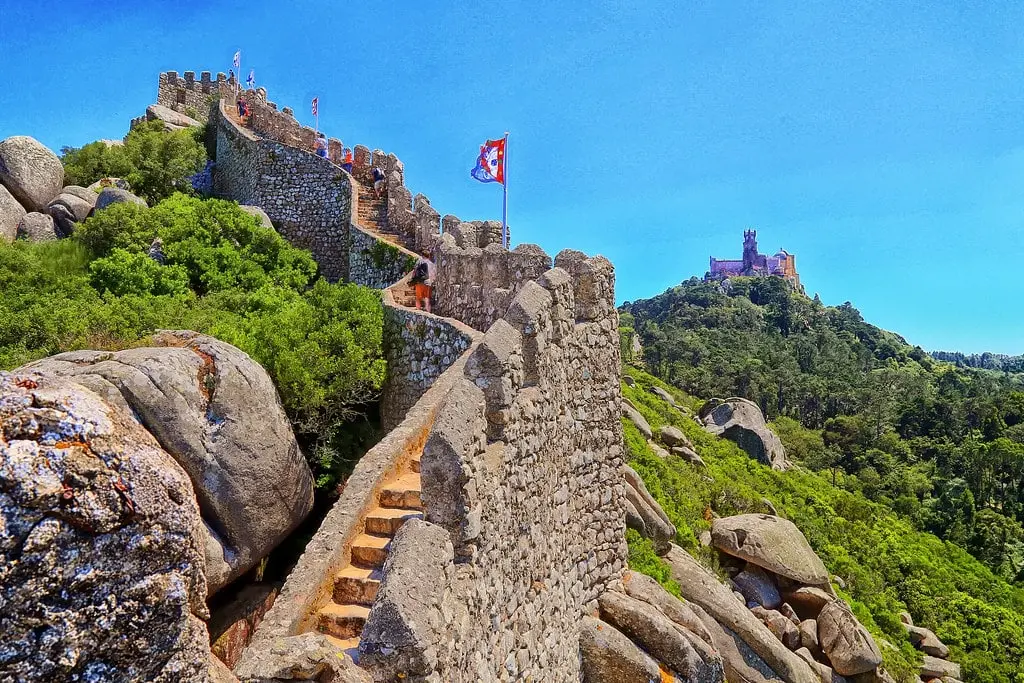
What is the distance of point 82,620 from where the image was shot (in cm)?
168

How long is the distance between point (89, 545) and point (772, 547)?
50.8 feet

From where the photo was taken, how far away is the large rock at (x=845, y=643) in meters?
13.0

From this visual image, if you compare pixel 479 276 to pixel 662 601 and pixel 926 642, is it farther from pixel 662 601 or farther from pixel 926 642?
pixel 926 642

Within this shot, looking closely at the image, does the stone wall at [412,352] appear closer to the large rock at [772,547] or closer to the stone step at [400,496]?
the stone step at [400,496]

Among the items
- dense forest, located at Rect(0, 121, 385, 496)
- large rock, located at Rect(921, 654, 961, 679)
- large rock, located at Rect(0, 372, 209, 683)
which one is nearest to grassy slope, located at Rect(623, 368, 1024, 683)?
large rock, located at Rect(921, 654, 961, 679)

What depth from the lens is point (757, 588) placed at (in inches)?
559

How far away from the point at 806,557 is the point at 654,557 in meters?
6.32

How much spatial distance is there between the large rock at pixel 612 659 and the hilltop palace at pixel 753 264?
17627 cm

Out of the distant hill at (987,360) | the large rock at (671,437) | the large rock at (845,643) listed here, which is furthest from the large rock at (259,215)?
the distant hill at (987,360)

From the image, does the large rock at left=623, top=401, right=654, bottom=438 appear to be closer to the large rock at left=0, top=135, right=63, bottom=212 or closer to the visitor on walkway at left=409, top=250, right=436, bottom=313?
the visitor on walkway at left=409, top=250, right=436, bottom=313


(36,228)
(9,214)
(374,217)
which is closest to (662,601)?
(374,217)

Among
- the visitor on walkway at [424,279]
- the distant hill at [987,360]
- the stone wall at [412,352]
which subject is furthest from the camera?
the distant hill at [987,360]

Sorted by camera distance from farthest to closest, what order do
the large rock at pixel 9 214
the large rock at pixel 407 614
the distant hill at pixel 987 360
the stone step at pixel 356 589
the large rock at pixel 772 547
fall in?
the distant hill at pixel 987 360 → the large rock at pixel 9 214 → the large rock at pixel 772 547 → the stone step at pixel 356 589 → the large rock at pixel 407 614

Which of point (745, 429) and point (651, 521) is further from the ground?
point (745, 429)
